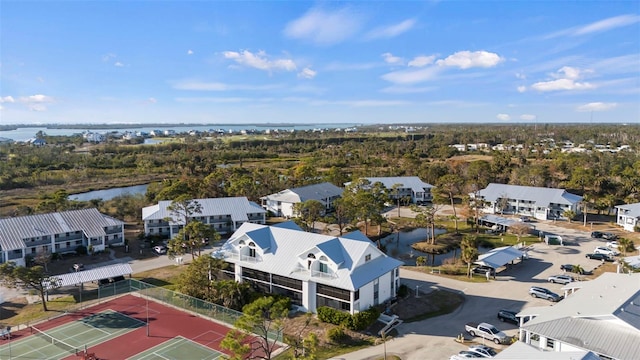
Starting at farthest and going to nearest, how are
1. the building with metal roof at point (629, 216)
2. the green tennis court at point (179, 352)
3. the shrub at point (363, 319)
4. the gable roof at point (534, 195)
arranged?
the gable roof at point (534, 195) < the building with metal roof at point (629, 216) < the shrub at point (363, 319) < the green tennis court at point (179, 352)

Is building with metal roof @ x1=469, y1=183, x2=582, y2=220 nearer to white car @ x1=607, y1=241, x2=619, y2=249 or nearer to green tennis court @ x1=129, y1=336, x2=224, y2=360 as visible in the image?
white car @ x1=607, y1=241, x2=619, y2=249

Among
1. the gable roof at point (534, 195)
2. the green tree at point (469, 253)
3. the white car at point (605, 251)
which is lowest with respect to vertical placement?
the white car at point (605, 251)

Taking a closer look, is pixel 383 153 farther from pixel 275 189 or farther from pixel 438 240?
pixel 438 240

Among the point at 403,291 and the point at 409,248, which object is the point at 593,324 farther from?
the point at 409,248

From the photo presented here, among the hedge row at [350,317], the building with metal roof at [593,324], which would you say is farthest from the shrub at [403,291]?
the building with metal roof at [593,324]

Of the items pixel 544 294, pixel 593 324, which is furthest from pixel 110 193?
pixel 593 324

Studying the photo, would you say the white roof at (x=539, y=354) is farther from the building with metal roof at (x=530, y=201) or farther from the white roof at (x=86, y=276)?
the building with metal roof at (x=530, y=201)
